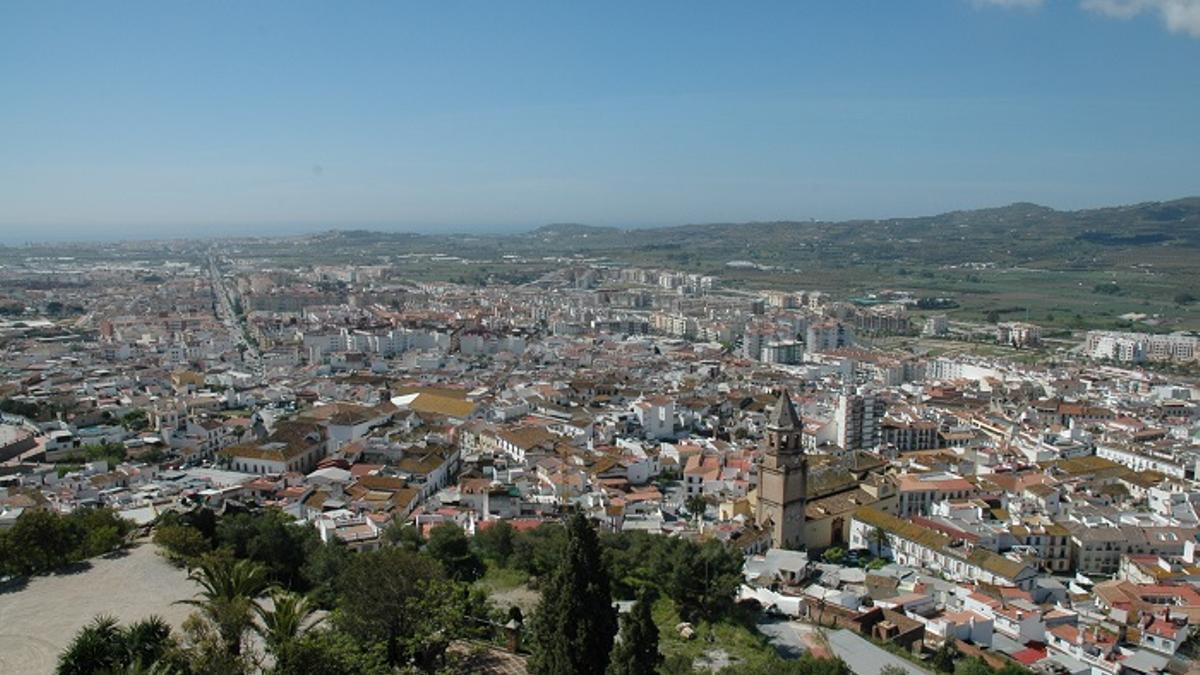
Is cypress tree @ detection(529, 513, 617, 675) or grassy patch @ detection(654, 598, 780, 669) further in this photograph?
grassy patch @ detection(654, 598, 780, 669)

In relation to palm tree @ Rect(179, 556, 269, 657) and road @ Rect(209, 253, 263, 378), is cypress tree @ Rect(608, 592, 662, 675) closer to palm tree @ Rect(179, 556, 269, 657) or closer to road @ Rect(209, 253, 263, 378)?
palm tree @ Rect(179, 556, 269, 657)

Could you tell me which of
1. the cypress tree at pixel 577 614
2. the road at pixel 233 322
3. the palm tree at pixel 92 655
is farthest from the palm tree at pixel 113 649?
the road at pixel 233 322

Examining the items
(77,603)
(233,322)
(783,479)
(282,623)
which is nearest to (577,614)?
(282,623)

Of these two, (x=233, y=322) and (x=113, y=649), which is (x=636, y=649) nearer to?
(x=113, y=649)

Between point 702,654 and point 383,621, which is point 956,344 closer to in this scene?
point 702,654

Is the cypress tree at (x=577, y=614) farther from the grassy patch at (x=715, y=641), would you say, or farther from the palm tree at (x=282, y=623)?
the grassy patch at (x=715, y=641)

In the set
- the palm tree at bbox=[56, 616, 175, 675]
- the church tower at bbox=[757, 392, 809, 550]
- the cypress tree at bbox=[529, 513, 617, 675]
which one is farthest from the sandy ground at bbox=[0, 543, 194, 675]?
the church tower at bbox=[757, 392, 809, 550]
